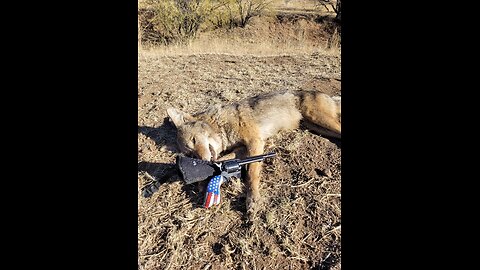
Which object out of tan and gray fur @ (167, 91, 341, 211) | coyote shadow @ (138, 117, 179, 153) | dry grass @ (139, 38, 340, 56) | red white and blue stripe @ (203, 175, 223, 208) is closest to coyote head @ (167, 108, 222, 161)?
tan and gray fur @ (167, 91, 341, 211)

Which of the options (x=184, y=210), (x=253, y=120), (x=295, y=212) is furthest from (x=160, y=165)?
(x=295, y=212)

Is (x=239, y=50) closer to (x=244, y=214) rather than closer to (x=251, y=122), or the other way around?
(x=251, y=122)

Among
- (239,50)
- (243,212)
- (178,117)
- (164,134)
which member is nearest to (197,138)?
(178,117)

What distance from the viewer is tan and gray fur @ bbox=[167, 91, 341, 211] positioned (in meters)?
4.77

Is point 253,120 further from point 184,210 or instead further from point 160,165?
point 184,210

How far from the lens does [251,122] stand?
200 inches

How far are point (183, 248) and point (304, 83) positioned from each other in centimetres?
489

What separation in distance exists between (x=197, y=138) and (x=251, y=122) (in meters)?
0.93

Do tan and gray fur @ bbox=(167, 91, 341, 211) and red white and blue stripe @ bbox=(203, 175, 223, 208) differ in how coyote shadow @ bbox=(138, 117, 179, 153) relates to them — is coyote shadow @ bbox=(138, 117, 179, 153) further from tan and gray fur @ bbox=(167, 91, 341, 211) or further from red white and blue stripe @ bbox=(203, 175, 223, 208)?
red white and blue stripe @ bbox=(203, 175, 223, 208)

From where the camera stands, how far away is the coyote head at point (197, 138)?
4.66 meters

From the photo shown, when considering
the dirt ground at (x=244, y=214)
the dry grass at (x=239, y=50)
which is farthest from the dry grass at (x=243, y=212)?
the dry grass at (x=239, y=50)

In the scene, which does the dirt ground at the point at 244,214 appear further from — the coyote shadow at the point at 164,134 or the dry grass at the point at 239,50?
the dry grass at the point at 239,50

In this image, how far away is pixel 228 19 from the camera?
66.0ft
